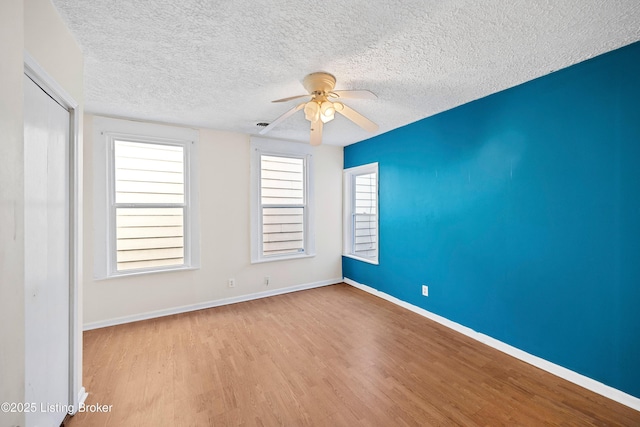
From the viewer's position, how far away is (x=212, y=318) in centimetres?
323

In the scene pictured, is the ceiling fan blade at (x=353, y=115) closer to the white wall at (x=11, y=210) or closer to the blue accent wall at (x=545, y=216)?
the blue accent wall at (x=545, y=216)

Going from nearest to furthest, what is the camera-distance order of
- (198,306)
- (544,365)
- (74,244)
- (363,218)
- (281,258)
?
(74,244)
(544,365)
(198,306)
(281,258)
(363,218)

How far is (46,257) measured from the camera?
4.63ft

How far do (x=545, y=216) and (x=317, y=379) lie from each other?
2341 millimetres

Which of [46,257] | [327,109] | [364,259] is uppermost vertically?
[327,109]

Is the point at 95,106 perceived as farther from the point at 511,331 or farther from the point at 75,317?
the point at 511,331

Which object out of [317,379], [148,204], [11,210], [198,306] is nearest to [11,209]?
[11,210]

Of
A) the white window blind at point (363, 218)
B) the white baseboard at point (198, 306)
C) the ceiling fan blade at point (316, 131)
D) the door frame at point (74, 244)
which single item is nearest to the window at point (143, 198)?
the white baseboard at point (198, 306)

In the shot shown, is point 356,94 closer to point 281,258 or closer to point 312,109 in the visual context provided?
point 312,109

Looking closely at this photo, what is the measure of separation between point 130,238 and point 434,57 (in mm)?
3704

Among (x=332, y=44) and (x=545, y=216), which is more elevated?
(x=332, y=44)

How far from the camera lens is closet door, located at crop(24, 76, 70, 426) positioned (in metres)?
1.26

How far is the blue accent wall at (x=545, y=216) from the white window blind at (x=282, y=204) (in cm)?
188

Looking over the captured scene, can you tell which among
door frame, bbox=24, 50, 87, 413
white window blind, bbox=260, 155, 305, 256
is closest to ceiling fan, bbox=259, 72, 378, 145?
door frame, bbox=24, 50, 87, 413
